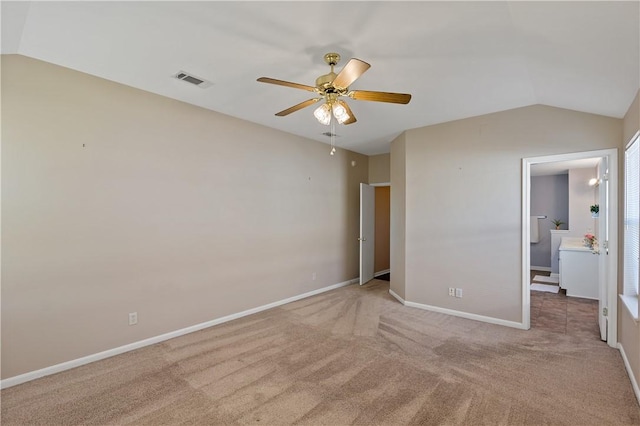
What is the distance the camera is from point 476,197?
4219mm

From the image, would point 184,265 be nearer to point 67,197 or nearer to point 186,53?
point 67,197

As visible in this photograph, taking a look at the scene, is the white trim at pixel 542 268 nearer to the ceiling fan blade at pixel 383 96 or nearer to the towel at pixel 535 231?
the towel at pixel 535 231

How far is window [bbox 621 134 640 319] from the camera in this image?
8.65 feet

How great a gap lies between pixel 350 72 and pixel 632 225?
9.86 ft

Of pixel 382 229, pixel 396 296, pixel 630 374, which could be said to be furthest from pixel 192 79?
pixel 382 229

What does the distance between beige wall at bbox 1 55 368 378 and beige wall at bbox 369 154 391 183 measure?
242 centimetres

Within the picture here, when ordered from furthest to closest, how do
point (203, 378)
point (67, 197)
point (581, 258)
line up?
1. point (581, 258)
2. point (67, 197)
3. point (203, 378)

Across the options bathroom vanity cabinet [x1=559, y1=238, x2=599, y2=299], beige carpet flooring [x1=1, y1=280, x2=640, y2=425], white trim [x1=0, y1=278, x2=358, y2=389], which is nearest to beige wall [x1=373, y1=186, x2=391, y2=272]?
white trim [x1=0, y1=278, x2=358, y2=389]

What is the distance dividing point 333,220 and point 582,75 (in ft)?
13.3

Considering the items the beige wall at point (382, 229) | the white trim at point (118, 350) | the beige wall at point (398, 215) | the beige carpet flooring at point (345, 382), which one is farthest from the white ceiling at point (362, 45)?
the beige wall at point (382, 229)

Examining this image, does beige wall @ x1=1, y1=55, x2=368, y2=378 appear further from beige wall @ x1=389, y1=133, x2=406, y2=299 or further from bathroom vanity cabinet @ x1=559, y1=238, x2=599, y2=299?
bathroom vanity cabinet @ x1=559, y1=238, x2=599, y2=299

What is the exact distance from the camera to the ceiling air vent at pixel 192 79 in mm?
2967

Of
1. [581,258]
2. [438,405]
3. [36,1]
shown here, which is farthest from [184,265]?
[581,258]

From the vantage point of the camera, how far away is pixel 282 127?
4707mm
